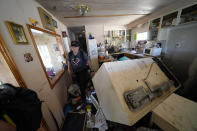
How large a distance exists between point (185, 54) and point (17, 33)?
8.20ft

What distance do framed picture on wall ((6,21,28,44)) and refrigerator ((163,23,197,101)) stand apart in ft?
7.30

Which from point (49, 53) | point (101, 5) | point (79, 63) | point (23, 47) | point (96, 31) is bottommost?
point (79, 63)

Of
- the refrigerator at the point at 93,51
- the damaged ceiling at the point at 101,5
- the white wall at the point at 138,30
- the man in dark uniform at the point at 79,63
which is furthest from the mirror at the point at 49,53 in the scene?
the white wall at the point at 138,30

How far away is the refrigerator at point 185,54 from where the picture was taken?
1.08m

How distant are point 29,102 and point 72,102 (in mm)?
1188

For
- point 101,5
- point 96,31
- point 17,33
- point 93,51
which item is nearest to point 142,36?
point 96,31

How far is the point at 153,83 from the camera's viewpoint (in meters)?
0.78

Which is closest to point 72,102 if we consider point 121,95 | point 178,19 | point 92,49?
point 121,95

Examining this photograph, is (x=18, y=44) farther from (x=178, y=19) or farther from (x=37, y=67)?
(x=178, y=19)

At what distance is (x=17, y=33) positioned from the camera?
671 mm

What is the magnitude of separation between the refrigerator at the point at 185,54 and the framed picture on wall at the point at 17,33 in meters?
2.23

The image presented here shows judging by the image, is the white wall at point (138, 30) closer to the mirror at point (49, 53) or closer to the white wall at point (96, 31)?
the white wall at point (96, 31)

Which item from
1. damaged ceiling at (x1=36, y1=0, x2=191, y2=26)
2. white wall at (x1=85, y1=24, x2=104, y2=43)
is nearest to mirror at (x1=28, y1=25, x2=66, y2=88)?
damaged ceiling at (x1=36, y1=0, x2=191, y2=26)

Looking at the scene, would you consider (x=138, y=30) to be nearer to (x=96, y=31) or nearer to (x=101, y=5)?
(x=96, y=31)
